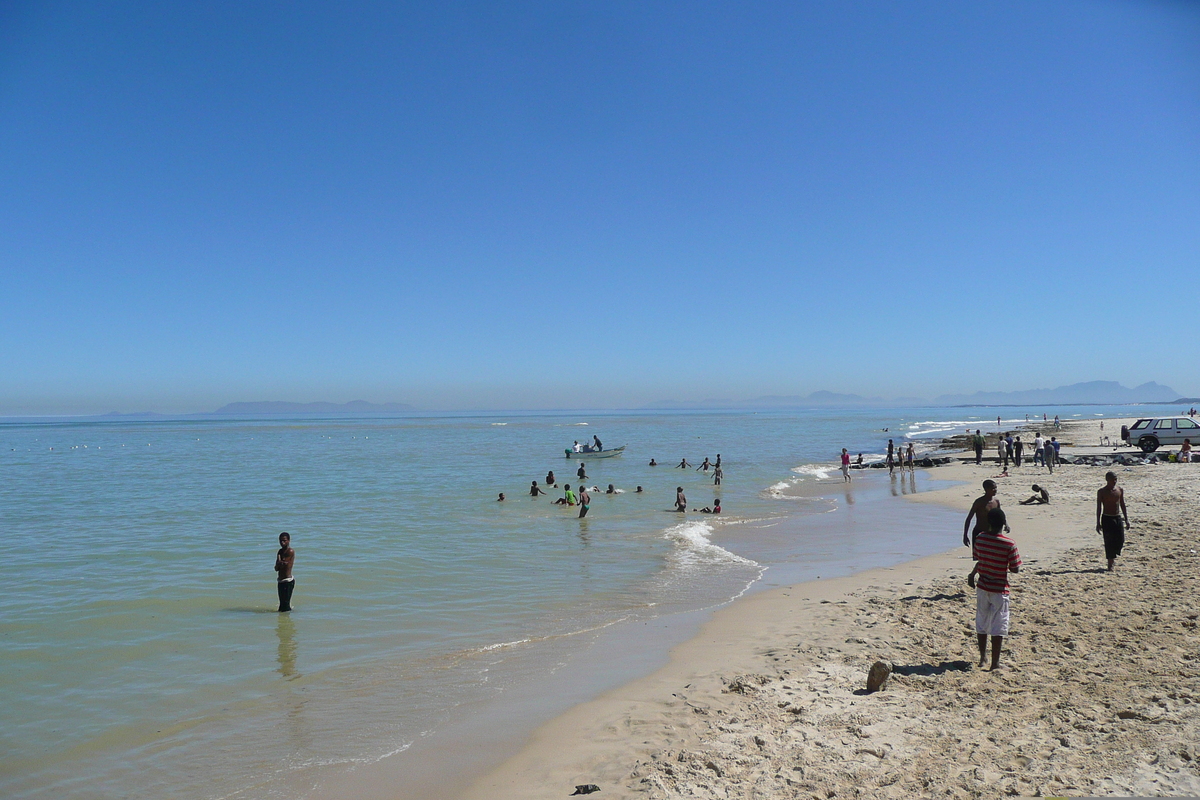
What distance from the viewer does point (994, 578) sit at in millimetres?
7199

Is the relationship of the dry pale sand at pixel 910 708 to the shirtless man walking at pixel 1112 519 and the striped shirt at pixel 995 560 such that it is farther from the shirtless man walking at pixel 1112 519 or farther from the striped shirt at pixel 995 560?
the striped shirt at pixel 995 560

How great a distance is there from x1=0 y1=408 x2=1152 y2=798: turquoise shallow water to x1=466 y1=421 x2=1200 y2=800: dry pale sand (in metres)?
2.04

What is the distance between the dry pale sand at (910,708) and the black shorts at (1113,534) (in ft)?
1.35

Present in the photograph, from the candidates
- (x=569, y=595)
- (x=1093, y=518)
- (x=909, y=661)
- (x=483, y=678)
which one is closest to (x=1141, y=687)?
(x=909, y=661)

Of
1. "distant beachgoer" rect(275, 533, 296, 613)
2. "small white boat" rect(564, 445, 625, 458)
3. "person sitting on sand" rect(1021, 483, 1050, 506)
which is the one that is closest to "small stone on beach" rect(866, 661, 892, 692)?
"distant beachgoer" rect(275, 533, 296, 613)

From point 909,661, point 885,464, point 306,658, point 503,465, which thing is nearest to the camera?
point 909,661

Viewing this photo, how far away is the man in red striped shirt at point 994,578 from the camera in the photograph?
279 inches

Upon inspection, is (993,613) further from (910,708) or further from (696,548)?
Answer: (696,548)

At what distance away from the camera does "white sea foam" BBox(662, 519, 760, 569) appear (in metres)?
15.8

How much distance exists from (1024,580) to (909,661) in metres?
4.86

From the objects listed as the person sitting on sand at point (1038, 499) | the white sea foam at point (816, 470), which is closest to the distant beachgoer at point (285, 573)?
the person sitting on sand at point (1038, 499)

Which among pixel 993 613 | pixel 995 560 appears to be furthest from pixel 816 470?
pixel 995 560

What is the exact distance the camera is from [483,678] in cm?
873

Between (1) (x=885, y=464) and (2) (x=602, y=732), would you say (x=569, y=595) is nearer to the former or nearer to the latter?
(2) (x=602, y=732)
